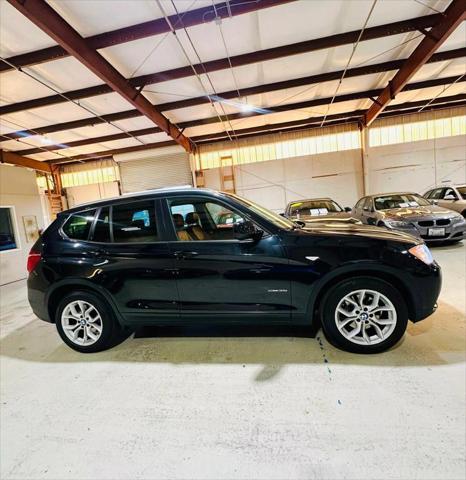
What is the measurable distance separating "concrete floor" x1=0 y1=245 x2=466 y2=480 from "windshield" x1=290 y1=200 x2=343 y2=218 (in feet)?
14.2

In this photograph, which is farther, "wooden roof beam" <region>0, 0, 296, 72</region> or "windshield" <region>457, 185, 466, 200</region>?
"windshield" <region>457, 185, 466, 200</region>

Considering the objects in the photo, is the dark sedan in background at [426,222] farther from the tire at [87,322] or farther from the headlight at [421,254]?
the tire at [87,322]

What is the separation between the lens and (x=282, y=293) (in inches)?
90.1

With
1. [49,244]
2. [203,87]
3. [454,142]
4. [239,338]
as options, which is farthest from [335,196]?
[49,244]

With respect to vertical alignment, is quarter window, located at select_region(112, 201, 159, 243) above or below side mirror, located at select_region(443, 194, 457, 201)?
above

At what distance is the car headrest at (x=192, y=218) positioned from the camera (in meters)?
2.56

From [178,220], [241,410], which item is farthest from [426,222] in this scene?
[241,410]

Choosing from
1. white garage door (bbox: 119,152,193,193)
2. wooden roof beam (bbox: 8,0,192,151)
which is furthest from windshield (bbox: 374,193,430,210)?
white garage door (bbox: 119,152,193,193)

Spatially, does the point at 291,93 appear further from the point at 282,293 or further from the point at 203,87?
the point at 282,293

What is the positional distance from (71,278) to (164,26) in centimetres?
426

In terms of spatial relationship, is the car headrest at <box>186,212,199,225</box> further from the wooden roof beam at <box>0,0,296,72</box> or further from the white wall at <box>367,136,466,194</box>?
the white wall at <box>367,136,466,194</box>

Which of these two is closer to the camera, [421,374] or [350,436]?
[350,436]

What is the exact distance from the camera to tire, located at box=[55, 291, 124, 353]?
8.70 feet

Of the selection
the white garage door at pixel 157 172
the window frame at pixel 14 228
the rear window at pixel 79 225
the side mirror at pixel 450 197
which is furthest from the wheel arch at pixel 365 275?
the white garage door at pixel 157 172
